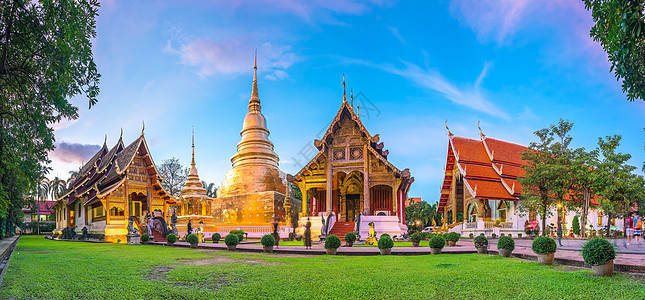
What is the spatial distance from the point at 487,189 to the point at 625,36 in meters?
25.0

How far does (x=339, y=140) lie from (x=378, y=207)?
5.35 metres

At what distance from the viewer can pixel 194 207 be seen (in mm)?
31984

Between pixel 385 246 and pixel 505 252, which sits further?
pixel 385 246

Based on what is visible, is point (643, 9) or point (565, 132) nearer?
point (643, 9)

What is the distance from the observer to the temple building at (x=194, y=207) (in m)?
30.9

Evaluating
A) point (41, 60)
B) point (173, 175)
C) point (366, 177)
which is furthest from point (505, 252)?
point (173, 175)

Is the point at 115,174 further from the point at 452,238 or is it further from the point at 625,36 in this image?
the point at 625,36

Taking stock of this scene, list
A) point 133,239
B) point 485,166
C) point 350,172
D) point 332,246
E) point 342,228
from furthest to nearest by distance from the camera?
point 485,166 < point 350,172 < point 342,228 < point 133,239 < point 332,246

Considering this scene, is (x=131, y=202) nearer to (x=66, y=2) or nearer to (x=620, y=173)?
(x=66, y=2)

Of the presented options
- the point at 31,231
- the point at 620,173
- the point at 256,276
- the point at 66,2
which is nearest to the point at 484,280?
the point at 256,276

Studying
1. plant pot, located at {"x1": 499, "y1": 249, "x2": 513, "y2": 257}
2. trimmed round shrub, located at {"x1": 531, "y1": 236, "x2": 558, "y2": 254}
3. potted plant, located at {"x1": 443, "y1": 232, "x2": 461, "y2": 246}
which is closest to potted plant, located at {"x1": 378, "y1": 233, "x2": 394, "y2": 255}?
plant pot, located at {"x1": 499, "y1": 249, "x2": 513, "y2": 257}

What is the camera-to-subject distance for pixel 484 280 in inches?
263

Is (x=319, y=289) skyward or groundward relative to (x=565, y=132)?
groundward

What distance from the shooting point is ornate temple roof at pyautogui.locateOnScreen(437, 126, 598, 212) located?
29328 millimetres
